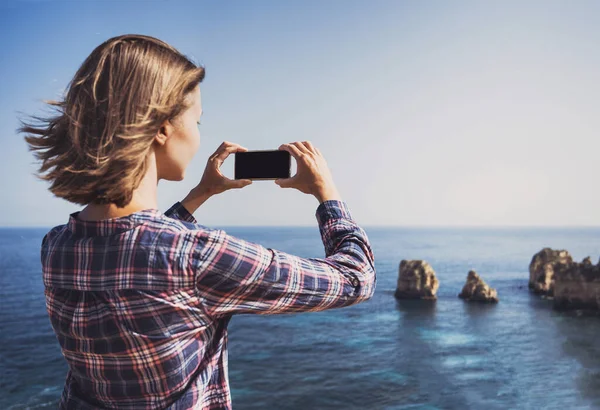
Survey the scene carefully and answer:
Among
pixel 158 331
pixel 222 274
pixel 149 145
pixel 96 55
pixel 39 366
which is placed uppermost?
pixel 96 55

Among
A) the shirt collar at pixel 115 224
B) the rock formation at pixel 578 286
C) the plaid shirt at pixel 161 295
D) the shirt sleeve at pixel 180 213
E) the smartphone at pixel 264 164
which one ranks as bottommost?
the rock formation at pixel 578 286

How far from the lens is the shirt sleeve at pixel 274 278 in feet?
3.19

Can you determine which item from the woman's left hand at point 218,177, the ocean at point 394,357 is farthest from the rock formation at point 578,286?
the woman's left hand at point 218,177

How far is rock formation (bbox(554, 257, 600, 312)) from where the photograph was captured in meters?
52.9

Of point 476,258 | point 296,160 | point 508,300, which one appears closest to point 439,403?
point 508,300

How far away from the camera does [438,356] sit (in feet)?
179

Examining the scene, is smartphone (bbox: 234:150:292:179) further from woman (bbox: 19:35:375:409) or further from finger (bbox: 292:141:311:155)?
woman (bbox: 19:35:375:409)

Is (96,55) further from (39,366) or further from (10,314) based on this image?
(10,314)

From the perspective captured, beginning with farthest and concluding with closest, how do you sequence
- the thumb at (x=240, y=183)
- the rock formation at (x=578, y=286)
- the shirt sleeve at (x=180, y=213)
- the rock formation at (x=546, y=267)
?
the rock formation at (x=546, y=267), the rock formation at (x=578, y=286), the shirt sleeve at (x=180, y=213), the thumb at (x=240, y=183)

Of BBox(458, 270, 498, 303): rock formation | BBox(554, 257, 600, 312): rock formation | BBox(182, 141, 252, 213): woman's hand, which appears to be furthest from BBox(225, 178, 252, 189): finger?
BBox(458, 270, 498, 303): rock formation

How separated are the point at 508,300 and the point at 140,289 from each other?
80224 mm

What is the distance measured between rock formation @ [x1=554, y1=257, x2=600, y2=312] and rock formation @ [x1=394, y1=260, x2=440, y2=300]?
15.0 metres

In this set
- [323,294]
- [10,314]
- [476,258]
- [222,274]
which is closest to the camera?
[222,274]

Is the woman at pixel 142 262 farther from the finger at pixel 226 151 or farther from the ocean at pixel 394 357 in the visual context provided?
the ocean at pixel 394 357
